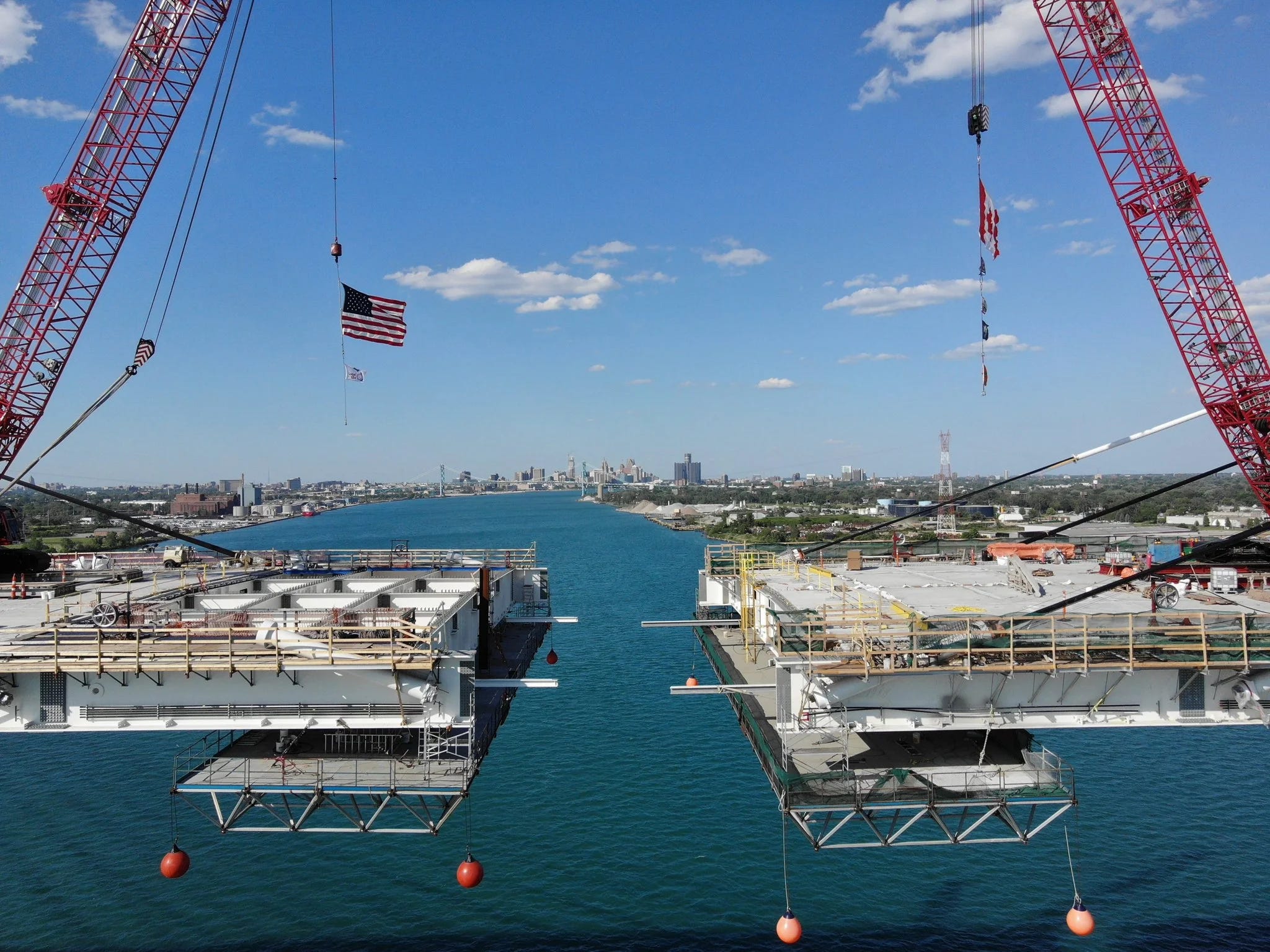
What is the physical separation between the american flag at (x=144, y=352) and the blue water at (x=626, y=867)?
66.5 ft

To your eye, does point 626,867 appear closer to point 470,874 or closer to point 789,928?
point 470,874

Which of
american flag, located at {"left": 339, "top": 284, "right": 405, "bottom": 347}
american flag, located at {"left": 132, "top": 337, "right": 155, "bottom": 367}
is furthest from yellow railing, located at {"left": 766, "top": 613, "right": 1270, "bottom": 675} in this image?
american flag, located at {"left": 132, "top": 337, "right": 155, "bottom": 367}

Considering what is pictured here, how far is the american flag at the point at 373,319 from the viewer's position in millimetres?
35625

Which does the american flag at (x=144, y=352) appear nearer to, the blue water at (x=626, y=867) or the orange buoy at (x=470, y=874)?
the blue water at (x=626, y=867)

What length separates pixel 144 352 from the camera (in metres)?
45.5

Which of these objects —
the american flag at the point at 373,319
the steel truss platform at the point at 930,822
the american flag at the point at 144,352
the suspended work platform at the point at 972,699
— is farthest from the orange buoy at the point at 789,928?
the american flag at the point at 144,352

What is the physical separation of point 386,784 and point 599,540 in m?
150

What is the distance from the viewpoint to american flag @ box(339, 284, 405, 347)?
35625mm

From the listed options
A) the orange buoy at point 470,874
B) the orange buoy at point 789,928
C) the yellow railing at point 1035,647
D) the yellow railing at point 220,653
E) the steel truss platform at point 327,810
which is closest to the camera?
the orange buoy at point 789,928

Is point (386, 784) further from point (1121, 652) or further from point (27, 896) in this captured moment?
point (1121, 652)

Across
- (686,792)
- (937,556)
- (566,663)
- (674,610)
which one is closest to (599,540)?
(674,610)

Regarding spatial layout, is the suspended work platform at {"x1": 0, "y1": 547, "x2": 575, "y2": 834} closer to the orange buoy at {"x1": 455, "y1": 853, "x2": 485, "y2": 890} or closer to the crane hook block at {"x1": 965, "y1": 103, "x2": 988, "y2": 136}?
the orange buoy at {"x1": 455, "y1": 853, "x2": 485, "y2": 890}

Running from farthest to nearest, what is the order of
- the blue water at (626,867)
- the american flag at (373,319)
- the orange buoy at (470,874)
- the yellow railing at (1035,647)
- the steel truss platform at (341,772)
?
1. the american flag at (373,319)
2. the blue water at (626,867)
3. the yellow railing at (1035,647)
4. the steel truss platform at (341,772)
5. the orange buoy at (470,874)

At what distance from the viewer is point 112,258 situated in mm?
45469
